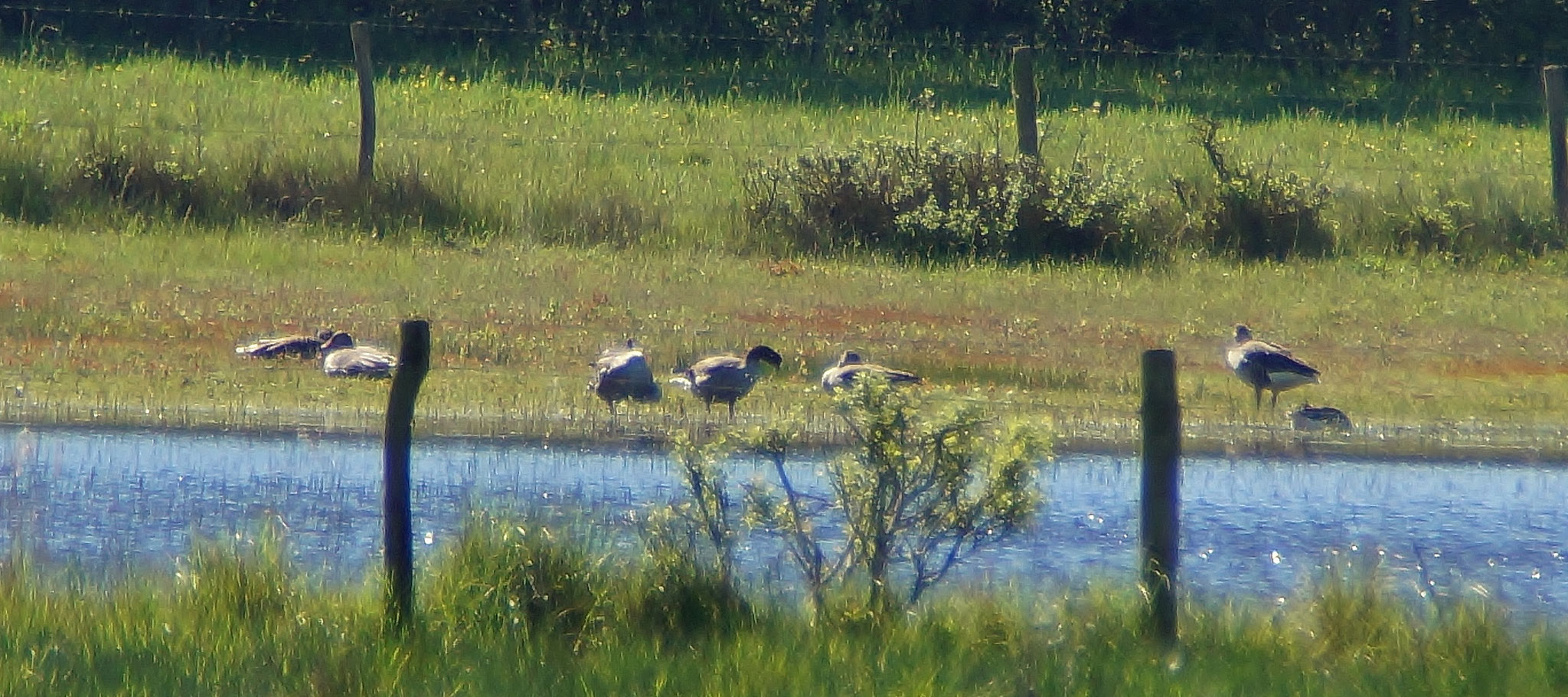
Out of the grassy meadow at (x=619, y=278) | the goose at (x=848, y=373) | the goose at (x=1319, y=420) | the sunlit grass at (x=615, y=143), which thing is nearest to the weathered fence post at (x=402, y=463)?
the grassy meadow at (x=619, y=278)

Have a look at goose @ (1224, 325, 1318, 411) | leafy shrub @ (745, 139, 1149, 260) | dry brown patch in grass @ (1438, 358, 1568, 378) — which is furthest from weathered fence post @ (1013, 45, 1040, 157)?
goose @ (1224, 325, 1318, 411)

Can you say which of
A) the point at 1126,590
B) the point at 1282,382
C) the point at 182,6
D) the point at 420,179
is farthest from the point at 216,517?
the point at 182,6

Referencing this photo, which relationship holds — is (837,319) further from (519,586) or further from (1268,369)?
(519,586)

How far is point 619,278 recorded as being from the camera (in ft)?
55.5

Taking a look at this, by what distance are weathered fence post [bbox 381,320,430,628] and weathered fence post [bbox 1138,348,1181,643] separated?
7.69ft

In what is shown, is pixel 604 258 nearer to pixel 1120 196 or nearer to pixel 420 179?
pixel 420 179

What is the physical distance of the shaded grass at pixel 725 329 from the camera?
1218cm

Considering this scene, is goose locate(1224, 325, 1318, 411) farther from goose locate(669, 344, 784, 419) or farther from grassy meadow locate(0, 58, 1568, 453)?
goose locate(669, 344, 784, 419)

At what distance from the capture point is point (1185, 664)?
6.62 meters

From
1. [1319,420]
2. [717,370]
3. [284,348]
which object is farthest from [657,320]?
[1319,420]

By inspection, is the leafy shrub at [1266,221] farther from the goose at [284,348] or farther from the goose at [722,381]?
the goose at [284,348]

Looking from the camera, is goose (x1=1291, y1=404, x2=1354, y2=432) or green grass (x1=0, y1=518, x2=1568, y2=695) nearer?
green grass (x1=0, y1=518, x2=1568, y2=695)

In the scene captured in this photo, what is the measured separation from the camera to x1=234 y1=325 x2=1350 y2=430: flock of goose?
12.1 m

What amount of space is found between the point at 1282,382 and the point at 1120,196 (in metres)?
6.63
